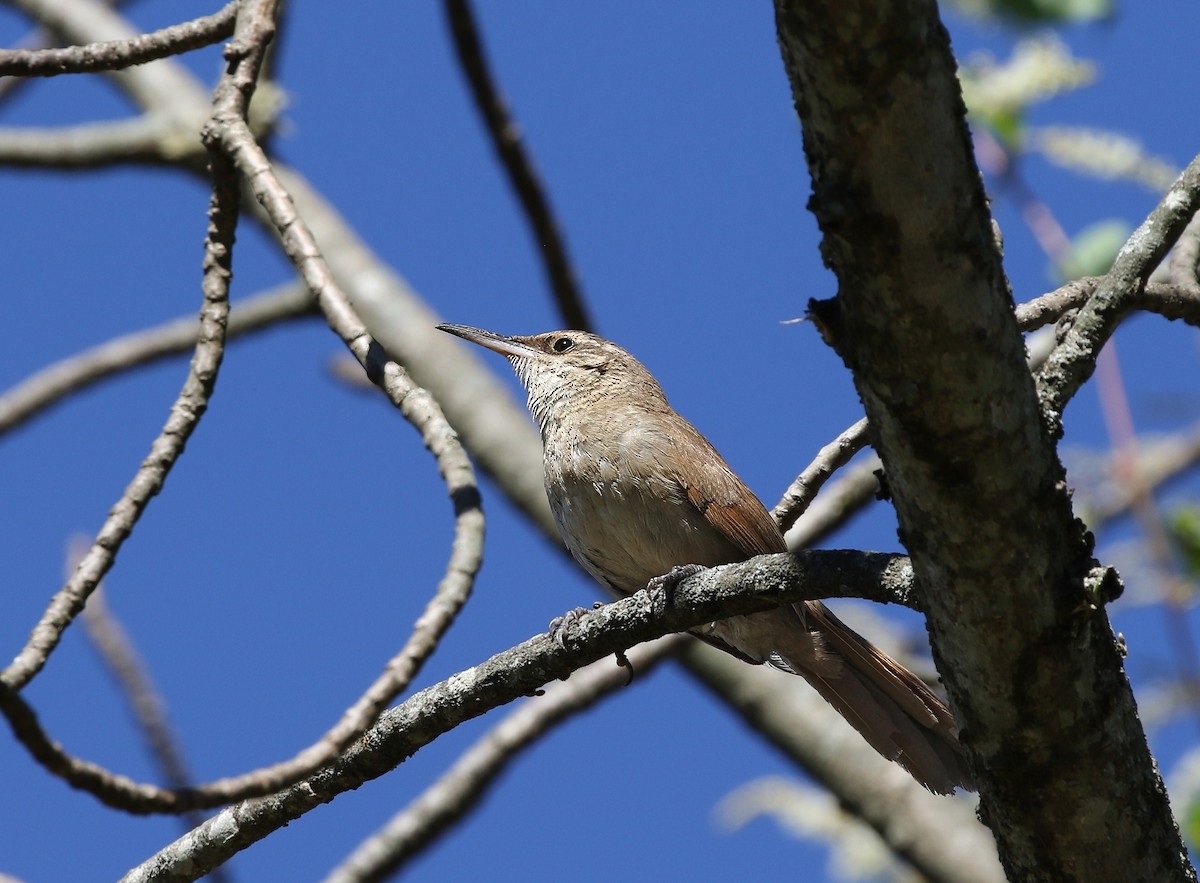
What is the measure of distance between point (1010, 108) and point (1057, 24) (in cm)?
43

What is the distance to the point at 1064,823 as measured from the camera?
2.80m

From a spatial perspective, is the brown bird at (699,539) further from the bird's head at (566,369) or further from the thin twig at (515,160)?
the thin twig at (515,160)

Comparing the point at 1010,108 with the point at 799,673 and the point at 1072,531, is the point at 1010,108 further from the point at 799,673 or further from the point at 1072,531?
the point at 1072,531

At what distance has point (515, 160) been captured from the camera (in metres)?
6.18

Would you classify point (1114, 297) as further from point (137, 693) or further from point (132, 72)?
point (132, 72)

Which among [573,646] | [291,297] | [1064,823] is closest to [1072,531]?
[1064,823]

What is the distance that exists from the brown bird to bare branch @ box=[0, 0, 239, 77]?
1918 mm

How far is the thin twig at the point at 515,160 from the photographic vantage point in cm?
601

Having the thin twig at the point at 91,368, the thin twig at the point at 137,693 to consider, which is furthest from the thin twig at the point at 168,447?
the thin twig at the point at 91,368

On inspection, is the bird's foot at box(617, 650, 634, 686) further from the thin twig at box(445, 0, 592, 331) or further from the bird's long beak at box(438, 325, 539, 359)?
the thin twig at box(445, 0, 592, 331)

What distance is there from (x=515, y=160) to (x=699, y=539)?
211 centimetres

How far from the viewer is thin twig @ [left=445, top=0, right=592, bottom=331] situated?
19.7 feet

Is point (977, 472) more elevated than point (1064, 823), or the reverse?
point (977, 472)

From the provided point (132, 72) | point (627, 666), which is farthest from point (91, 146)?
point (627, 666)
